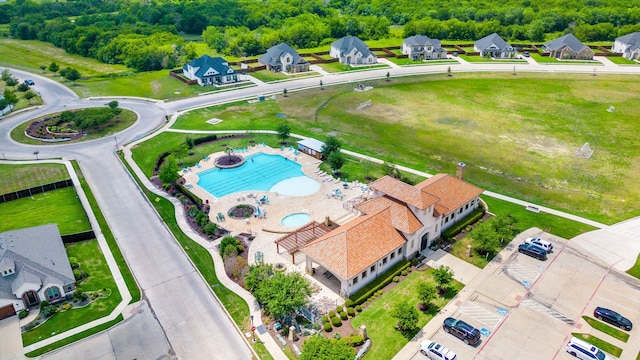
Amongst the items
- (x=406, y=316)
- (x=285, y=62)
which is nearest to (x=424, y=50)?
(x=285, y=62)

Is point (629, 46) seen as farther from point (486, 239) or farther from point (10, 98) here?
point (10, 98)

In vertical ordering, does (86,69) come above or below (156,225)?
above

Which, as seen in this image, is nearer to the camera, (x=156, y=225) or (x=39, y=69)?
(x=156, y=225)

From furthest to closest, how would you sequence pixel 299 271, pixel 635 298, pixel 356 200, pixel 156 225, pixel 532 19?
pixel 532 19, pixel 356 200, pixel 156 225, pixel 299 271, pixel 635 298

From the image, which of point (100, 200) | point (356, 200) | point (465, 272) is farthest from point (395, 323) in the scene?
point (100, 200)

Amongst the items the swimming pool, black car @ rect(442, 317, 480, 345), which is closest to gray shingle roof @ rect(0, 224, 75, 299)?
the swimming pool

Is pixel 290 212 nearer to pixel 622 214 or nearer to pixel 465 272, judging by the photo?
pixel 465 272

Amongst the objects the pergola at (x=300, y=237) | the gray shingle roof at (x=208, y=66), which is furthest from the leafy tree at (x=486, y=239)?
the gray shingle roof at (x=208, y=66)

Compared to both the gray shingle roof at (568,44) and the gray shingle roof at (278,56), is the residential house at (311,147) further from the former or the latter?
the gray shingle roof at (568,44)
